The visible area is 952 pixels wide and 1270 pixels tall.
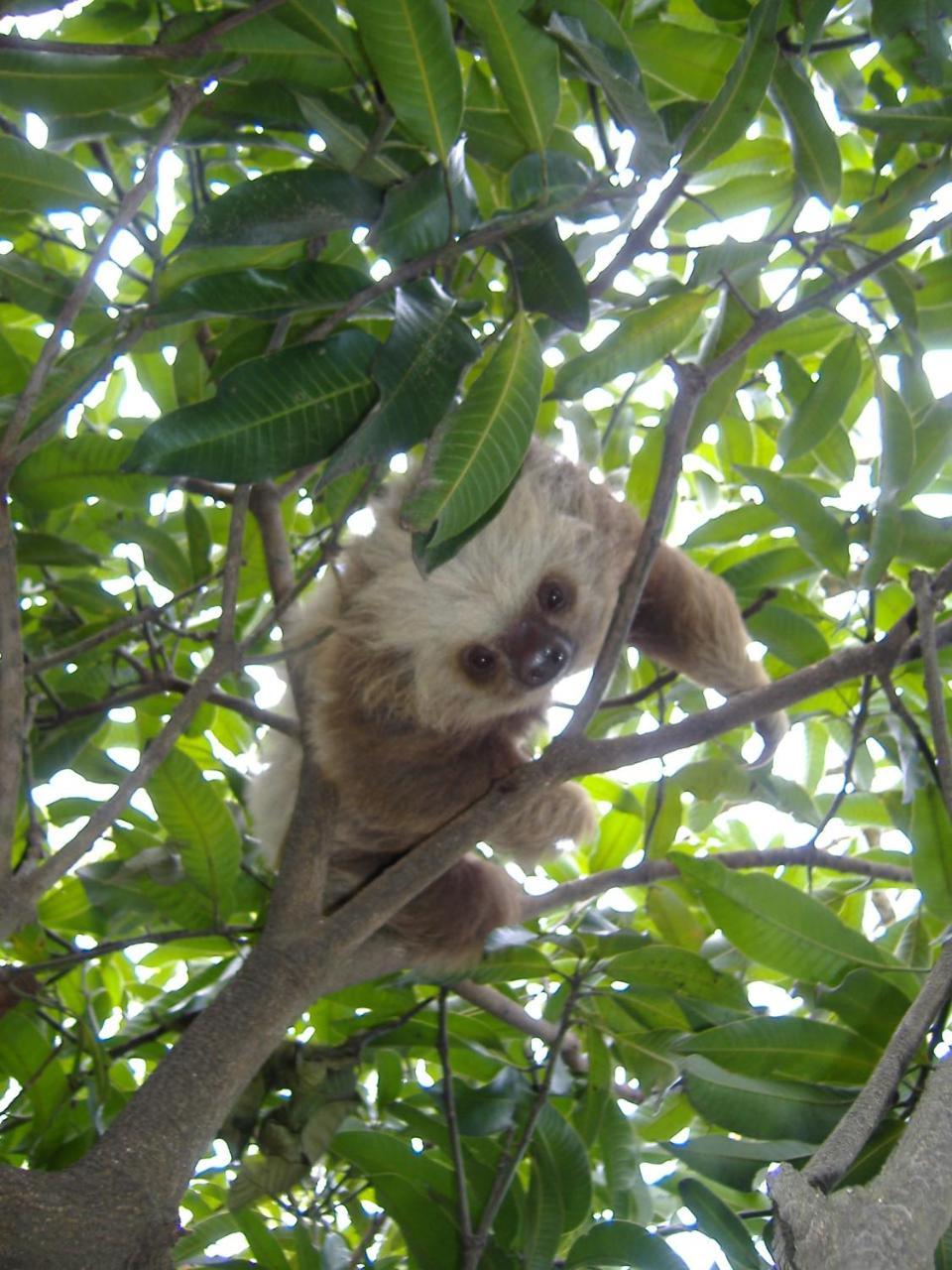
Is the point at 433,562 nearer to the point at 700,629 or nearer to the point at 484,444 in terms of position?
the point at 484,444

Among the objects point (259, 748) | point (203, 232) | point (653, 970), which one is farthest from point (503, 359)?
point (259, 748)

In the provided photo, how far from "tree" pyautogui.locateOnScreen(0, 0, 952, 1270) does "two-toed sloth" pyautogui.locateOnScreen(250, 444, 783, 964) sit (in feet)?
0.45

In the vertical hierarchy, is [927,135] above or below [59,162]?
below

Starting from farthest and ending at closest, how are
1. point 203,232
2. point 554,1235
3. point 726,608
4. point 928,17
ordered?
point 726,608
point 554,1235
point 928,17
point 203,232

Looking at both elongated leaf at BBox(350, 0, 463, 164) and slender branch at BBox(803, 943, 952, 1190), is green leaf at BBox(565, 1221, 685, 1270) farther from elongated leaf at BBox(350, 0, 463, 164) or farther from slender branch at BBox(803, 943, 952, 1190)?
elongated leaf at BBox(350, 0, 463, 164)

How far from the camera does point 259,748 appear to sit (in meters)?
3.50

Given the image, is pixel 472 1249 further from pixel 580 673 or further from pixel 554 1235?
pixel 580 673

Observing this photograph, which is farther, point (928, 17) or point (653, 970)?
point (653, 970)

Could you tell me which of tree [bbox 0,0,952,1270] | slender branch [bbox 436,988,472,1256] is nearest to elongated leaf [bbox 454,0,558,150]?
tree [bbox 0,0,952,1270]

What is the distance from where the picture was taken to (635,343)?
213 centimetres

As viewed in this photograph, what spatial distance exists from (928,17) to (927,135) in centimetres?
18

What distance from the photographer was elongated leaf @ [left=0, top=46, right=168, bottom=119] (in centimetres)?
183

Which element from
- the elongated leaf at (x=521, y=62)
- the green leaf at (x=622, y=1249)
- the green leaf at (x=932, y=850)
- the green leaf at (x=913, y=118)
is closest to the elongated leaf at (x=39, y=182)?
the elongated leaf at (x=521, y=62)

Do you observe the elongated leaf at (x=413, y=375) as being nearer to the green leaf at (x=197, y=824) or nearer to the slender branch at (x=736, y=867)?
the green leaf at (x=197, y=824)
